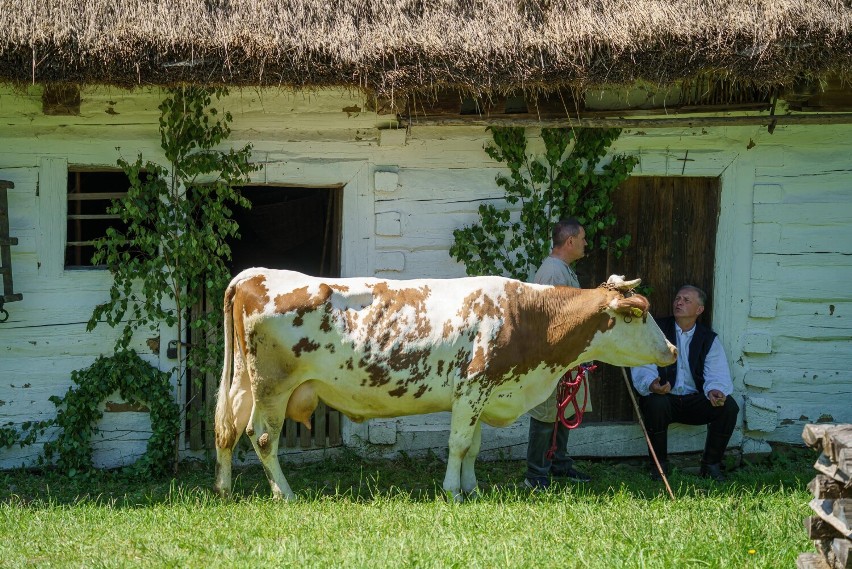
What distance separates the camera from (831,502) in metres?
4.38

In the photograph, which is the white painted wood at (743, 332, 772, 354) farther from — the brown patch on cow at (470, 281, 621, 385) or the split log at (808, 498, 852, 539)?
the split log at (808, 498, 852, 539)

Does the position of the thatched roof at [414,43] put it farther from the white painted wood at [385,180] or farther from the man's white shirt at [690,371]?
the man's white shirt at [690,371]

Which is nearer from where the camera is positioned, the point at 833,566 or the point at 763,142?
the point at 833,566

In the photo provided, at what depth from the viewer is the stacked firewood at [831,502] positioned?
13.6ft

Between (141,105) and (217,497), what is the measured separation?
2826mm

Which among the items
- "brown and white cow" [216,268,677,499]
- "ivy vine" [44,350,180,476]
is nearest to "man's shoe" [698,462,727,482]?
"brown and white cow" [216,268,677,499]

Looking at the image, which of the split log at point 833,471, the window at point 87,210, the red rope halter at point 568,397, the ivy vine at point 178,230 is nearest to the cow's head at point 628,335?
the red rope halter at point 568,397

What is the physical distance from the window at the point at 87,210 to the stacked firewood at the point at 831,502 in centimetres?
A: 482

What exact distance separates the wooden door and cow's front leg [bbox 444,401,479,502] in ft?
5.80

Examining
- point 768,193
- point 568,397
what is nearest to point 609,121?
point 768,193

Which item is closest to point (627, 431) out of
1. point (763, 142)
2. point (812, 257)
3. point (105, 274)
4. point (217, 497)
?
point (812, 257)

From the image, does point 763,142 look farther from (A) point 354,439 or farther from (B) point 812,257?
(A) point 354,439

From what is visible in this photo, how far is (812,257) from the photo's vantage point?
7469 mm

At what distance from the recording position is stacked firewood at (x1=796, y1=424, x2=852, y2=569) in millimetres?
4145
